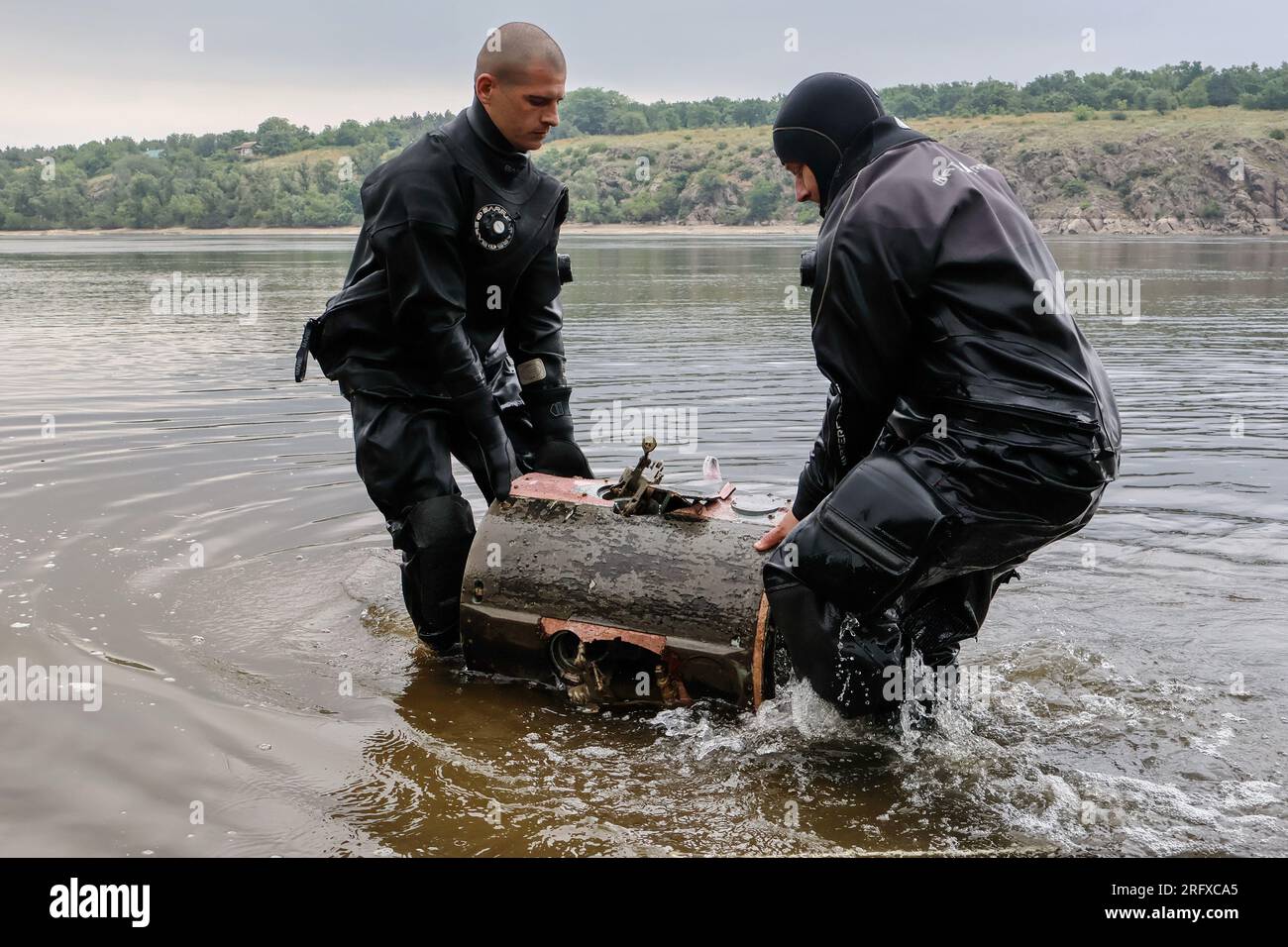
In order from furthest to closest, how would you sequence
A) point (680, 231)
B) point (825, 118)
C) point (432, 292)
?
point (680, 231), point (432, 292), point (825, 118)

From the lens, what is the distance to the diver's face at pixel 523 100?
16.6 ft

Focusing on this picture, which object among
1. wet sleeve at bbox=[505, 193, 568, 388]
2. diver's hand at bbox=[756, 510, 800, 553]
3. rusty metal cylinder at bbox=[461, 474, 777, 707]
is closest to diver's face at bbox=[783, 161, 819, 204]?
diver's hand at bbox=[756, 510, 800, 553]

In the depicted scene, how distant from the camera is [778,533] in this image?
15.2 ft

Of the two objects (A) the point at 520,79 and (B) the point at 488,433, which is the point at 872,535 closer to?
(B) the point at 488,433

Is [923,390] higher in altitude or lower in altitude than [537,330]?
lower

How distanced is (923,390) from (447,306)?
210 centimetres

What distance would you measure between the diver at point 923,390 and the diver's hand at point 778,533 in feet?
1.43

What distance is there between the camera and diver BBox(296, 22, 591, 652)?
5.04 m

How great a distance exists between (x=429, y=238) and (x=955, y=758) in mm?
2886

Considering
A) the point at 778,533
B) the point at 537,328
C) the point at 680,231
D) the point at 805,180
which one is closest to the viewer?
the point at 805,180

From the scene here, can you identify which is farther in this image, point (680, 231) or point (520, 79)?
point (680, 231)

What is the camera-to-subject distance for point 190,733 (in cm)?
474

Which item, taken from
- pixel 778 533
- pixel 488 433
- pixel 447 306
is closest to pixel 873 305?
pixel 778 533
